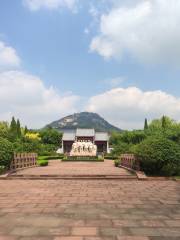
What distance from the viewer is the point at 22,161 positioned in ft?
63.1

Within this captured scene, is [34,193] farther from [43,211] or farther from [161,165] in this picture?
[161,165]

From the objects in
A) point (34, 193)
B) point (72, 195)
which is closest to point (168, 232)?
point (72, 195)

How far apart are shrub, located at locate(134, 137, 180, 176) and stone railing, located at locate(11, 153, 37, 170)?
21.9 feet

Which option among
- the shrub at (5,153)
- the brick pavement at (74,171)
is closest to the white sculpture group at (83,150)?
the brick pavement at (74,171)

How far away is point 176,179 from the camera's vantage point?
1330 cm

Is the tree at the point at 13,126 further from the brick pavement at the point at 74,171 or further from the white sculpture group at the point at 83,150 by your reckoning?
the brick pavement at the point at 74,171

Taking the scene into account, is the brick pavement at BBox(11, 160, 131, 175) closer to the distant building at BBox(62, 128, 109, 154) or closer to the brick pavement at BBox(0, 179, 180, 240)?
the brick pavement at BBox(0, 179, 180, 240)

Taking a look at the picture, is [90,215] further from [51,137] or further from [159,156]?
[51,137]

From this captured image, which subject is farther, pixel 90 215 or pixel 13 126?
pixel 13 126

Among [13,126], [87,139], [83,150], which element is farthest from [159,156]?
[87,139]

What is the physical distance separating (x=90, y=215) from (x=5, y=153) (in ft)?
33.9

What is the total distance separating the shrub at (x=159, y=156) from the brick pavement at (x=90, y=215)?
14.5 ft

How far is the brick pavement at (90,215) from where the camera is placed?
503 centimetres

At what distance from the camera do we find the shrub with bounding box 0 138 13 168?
15.7 meters
